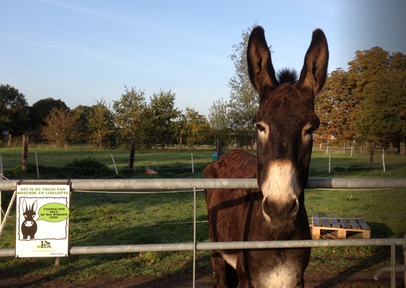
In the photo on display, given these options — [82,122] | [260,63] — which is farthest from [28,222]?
[82,122]

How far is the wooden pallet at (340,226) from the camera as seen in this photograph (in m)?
6.88

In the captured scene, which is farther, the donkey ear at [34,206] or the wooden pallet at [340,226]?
the wooden pallet at [340,226]

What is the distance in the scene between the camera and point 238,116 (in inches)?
1288

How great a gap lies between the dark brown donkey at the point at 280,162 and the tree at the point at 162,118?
42654 millimetres

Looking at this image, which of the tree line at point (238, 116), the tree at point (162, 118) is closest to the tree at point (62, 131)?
the tree line at point (238, 116)

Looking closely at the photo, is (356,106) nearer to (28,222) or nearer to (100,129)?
(28,222)

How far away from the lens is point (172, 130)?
155 ft

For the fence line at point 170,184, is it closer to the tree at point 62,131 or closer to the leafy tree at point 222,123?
the leafy tree at point 222,123

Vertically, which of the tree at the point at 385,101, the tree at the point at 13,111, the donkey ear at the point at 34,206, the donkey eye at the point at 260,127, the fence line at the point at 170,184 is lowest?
the donkey ear at the point at 34,206

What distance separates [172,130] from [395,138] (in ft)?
118

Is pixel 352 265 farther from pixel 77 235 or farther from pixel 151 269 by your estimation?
pixel 77 235

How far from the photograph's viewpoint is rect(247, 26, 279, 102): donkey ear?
2.41m

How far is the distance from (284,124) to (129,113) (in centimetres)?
4753

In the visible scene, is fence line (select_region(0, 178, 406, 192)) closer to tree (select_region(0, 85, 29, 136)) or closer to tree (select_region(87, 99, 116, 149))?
tree (select_region(87, 99, 116, 149))
